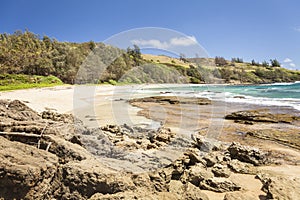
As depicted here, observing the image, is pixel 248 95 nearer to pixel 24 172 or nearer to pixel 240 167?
pixel 240 167

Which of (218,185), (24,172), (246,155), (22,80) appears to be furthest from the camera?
(22,80)

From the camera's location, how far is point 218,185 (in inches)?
150

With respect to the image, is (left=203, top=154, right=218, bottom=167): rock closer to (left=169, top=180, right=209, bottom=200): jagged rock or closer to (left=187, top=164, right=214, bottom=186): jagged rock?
(left=187, top=164, right=214, bottom=186): jagged rock

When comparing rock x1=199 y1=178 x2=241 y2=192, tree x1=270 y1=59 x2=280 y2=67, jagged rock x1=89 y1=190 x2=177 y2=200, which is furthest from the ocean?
→ tree x1=270 y1=59 x2=280 y2=67

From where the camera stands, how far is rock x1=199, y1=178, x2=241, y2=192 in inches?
148

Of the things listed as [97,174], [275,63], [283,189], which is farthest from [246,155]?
[275,63]

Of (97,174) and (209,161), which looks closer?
(97,174)

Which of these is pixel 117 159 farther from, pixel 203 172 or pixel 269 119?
pixel 269 119

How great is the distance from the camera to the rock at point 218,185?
3771 mm

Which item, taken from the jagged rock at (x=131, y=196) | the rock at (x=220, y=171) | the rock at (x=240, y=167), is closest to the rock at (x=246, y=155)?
the rock at (x=240, y=167)

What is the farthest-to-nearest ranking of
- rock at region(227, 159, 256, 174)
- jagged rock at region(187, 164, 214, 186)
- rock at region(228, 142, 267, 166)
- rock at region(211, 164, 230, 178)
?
rock at region(228, 142, 267, 166) → rock at region(227, 159, 256, 174) → rock at region(211, 164, 230, 178) → jagged rock at region(187, 164, 214, 186)

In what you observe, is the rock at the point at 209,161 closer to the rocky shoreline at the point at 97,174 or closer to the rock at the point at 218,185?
the rocky shoreline at the point at 97,174

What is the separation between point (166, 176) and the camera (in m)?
3.37

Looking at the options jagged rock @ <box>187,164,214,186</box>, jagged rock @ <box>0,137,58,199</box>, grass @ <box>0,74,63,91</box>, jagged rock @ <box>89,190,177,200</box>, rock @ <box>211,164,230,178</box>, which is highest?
grass @ <box>0,74,63,91</box>
